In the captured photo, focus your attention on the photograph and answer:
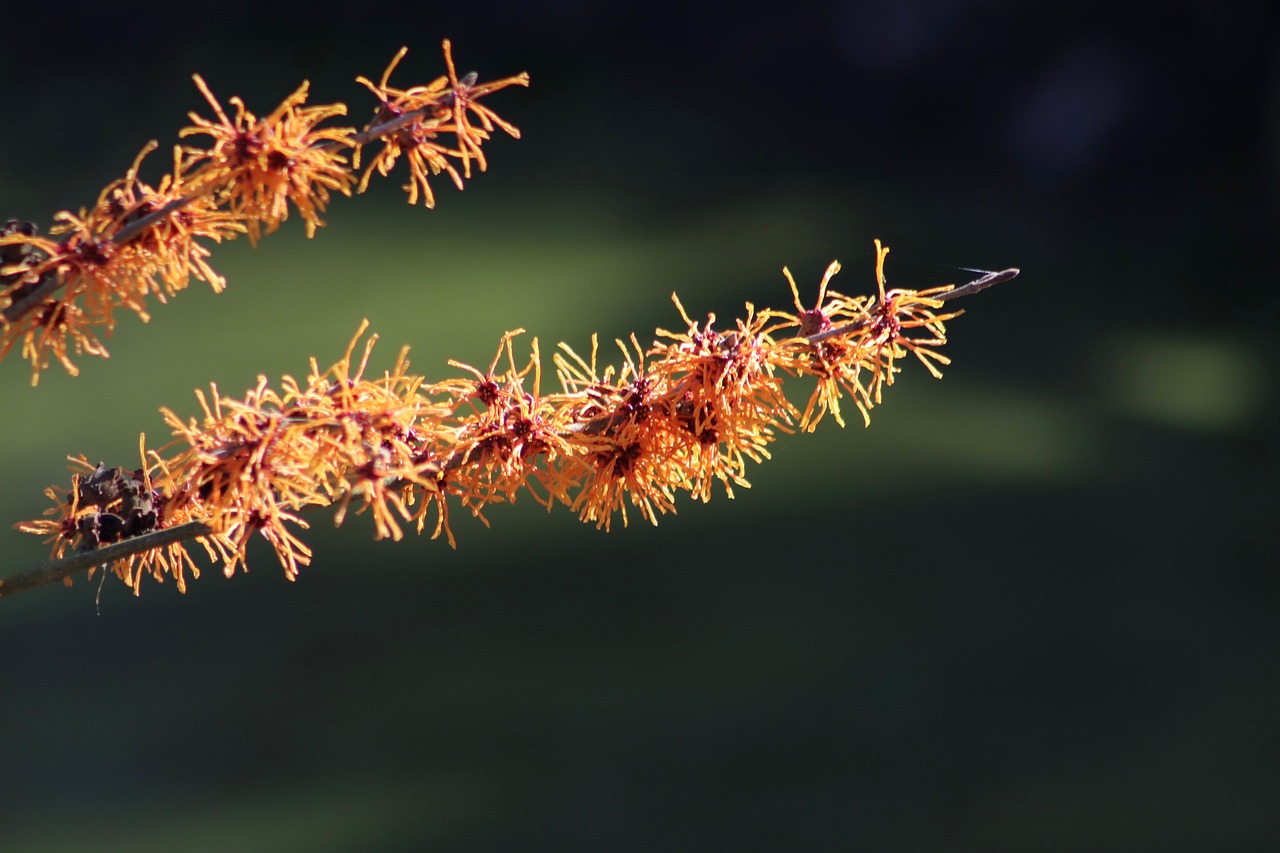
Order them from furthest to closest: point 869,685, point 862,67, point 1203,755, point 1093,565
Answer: point 862,67 < point 1093,565 < point 869,685 < point 1203,755

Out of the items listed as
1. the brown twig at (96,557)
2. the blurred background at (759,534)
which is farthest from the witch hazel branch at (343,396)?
the blurred background at (759,534)

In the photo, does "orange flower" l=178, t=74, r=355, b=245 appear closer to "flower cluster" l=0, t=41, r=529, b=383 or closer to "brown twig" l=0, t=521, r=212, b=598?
"flower cluster" l=0, t=41, r=529, b=383

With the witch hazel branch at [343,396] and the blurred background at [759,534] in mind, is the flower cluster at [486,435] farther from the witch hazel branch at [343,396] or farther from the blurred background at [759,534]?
the blurred background at [759,534]

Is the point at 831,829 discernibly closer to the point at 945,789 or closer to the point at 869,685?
the point at 945,789

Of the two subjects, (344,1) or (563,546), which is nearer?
(563,546)

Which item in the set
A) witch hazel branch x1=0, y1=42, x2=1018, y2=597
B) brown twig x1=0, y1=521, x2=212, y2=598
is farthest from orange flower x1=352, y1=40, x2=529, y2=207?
brown twig x1=0, y1=521, x2=212, y2=598

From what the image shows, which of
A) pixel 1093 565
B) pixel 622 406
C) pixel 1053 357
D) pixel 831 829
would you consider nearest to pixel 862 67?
pixel 1053 357
